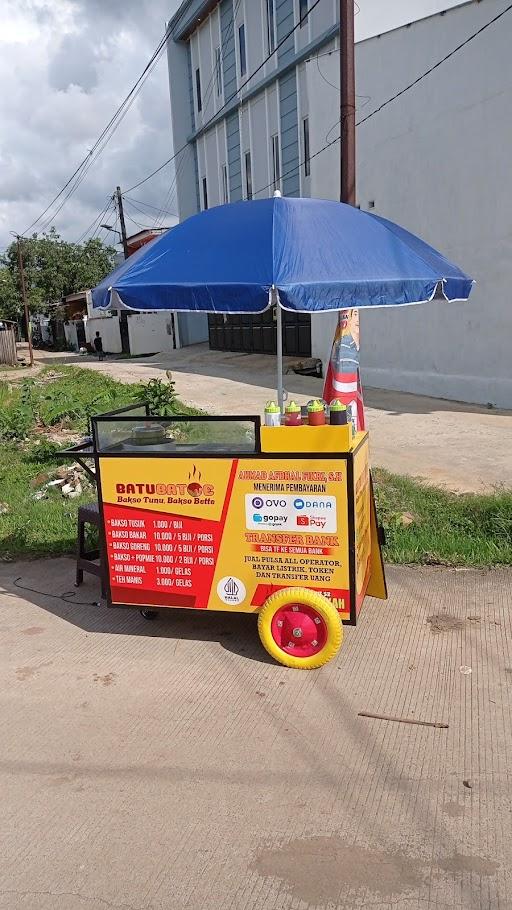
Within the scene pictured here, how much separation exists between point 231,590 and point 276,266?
5.95ft

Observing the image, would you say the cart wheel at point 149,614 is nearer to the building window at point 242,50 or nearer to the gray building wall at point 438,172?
the gray building wall at point 438,172

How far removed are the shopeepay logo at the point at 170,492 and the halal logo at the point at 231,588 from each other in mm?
462

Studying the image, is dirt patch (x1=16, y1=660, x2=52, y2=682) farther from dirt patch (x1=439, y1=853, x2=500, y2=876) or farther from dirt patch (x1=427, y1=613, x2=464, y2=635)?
dirt patch (x1=439, y1=853, x2=500, y2=876)

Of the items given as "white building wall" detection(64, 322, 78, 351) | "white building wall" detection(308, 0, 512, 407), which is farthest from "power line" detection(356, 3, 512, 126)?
"white building wall" detection(64, 322, 78, 351)

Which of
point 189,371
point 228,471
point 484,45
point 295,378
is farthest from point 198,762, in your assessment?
point 189,371

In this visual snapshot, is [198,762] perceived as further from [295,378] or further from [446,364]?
[295,378]

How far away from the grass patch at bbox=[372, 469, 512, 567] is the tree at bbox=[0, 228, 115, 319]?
4221 cm

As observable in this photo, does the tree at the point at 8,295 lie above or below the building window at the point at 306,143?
below

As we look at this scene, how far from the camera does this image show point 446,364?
12414mm

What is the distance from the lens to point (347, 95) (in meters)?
7.02

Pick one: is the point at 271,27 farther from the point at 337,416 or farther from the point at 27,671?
the point at 27,671

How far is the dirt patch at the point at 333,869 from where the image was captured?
2297 millimetres

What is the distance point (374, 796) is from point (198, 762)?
2.51ft

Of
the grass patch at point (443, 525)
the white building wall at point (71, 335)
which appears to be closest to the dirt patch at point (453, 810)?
the grass patch at point (443, 525)
